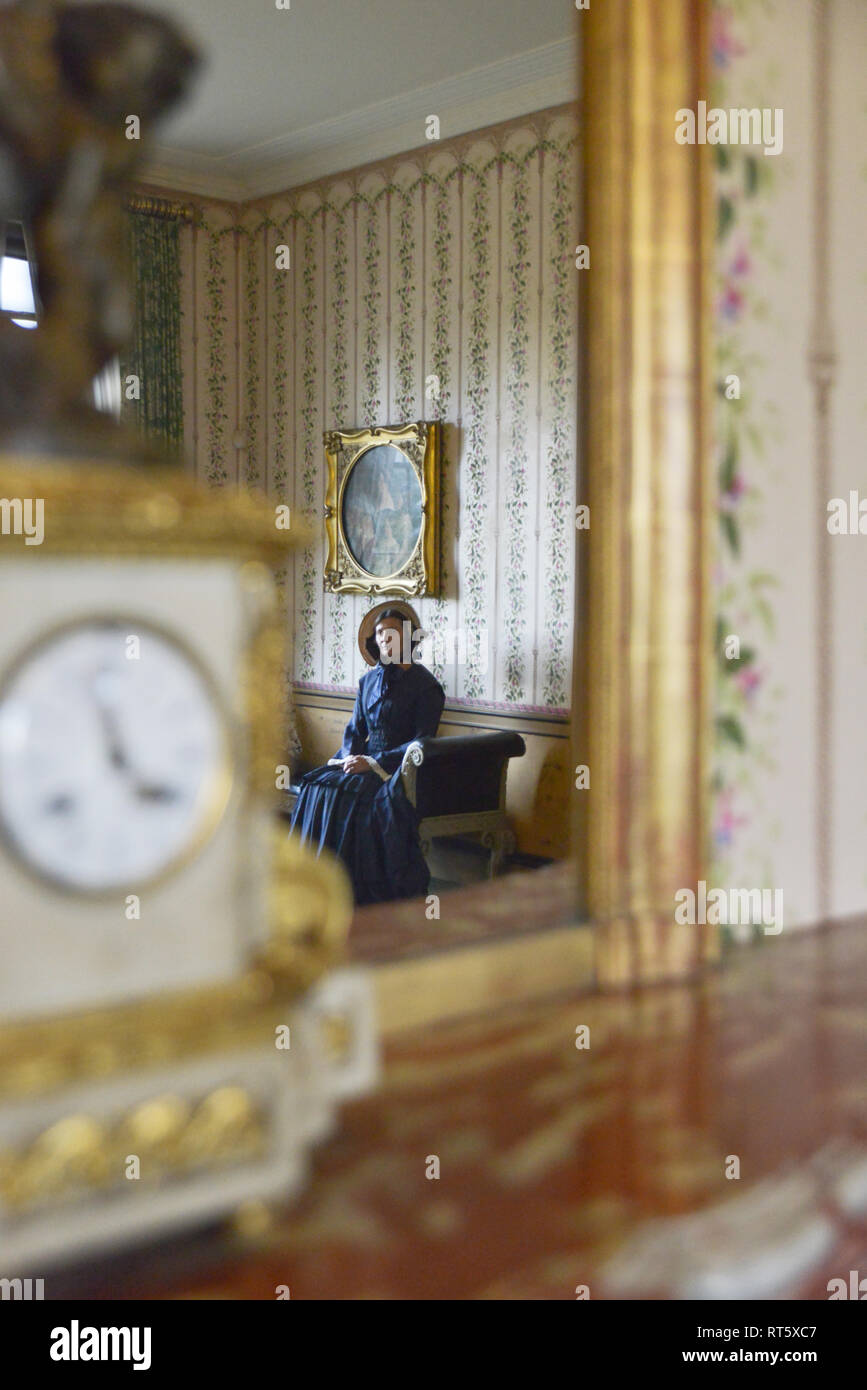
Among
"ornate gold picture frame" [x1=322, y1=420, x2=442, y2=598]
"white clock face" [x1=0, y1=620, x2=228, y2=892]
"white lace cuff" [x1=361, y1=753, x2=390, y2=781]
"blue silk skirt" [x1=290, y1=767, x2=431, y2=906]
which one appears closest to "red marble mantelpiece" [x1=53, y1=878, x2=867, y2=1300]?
"white clock face" [x1=0, y1=620, x2=228, y2=892]

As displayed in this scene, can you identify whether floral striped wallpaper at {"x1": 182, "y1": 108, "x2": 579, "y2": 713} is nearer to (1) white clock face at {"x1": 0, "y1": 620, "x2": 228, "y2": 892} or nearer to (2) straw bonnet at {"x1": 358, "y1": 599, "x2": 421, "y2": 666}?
(2) straw bonnet at {"x1": 358, "y1": 599, "x2": 421, "y2": 666}

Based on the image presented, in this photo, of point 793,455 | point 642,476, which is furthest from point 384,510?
point 642,476

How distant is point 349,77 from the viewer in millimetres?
5219

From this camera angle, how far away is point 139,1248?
0.71 m

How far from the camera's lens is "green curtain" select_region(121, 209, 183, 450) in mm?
6340

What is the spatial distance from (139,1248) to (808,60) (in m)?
1.30

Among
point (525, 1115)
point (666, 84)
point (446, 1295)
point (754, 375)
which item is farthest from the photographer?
point (754, 375)

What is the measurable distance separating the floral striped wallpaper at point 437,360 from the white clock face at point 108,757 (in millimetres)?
3978

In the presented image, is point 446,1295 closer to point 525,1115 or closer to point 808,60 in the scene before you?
point 525,1115

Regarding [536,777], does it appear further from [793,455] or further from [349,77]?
[793,455]

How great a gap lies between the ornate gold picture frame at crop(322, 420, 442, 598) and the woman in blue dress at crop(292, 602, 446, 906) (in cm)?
25

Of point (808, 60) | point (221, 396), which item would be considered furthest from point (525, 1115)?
point (221, 396)

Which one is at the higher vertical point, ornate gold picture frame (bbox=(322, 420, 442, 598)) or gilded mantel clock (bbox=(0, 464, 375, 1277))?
ornate gold picture frame (bbox=(322, 420, 442, 598))

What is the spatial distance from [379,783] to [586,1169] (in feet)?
13.6
